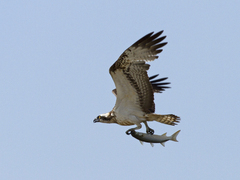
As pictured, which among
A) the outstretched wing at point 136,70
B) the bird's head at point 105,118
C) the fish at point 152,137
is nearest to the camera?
the outstretched wing at point 136,70

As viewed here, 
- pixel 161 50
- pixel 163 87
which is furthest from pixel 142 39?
pixel 163 87

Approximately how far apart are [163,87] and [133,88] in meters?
3.03

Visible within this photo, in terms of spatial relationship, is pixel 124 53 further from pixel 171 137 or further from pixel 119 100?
pixel 171 137

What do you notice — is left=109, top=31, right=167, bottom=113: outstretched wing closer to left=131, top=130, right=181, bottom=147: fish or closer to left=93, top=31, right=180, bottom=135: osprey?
left=93, top=31, right=180, bottom=135: osprey

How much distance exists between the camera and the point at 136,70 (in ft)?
43.9

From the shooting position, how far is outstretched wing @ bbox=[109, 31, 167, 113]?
1312cm

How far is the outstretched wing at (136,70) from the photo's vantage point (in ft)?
43.0

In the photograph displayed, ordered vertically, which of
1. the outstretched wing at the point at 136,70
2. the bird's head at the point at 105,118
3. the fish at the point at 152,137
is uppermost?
the outstretched wing at the point at 136,70

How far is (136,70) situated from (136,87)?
1.65 ft

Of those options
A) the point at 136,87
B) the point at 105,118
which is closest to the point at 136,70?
the point at 136,87

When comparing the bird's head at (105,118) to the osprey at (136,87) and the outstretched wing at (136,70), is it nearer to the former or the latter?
the osprey at (136,87)

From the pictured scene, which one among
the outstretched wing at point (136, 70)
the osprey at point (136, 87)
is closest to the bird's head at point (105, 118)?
the osprey at point (136, 87)

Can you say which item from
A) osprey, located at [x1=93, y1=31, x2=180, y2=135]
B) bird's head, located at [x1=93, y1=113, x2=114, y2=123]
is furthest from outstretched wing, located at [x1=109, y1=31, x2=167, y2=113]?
bird's head, located at [x1=93, y1=113, x2=114, y2=123]

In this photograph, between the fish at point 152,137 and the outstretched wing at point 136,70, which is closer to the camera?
the outstretched wing at point 136,70
